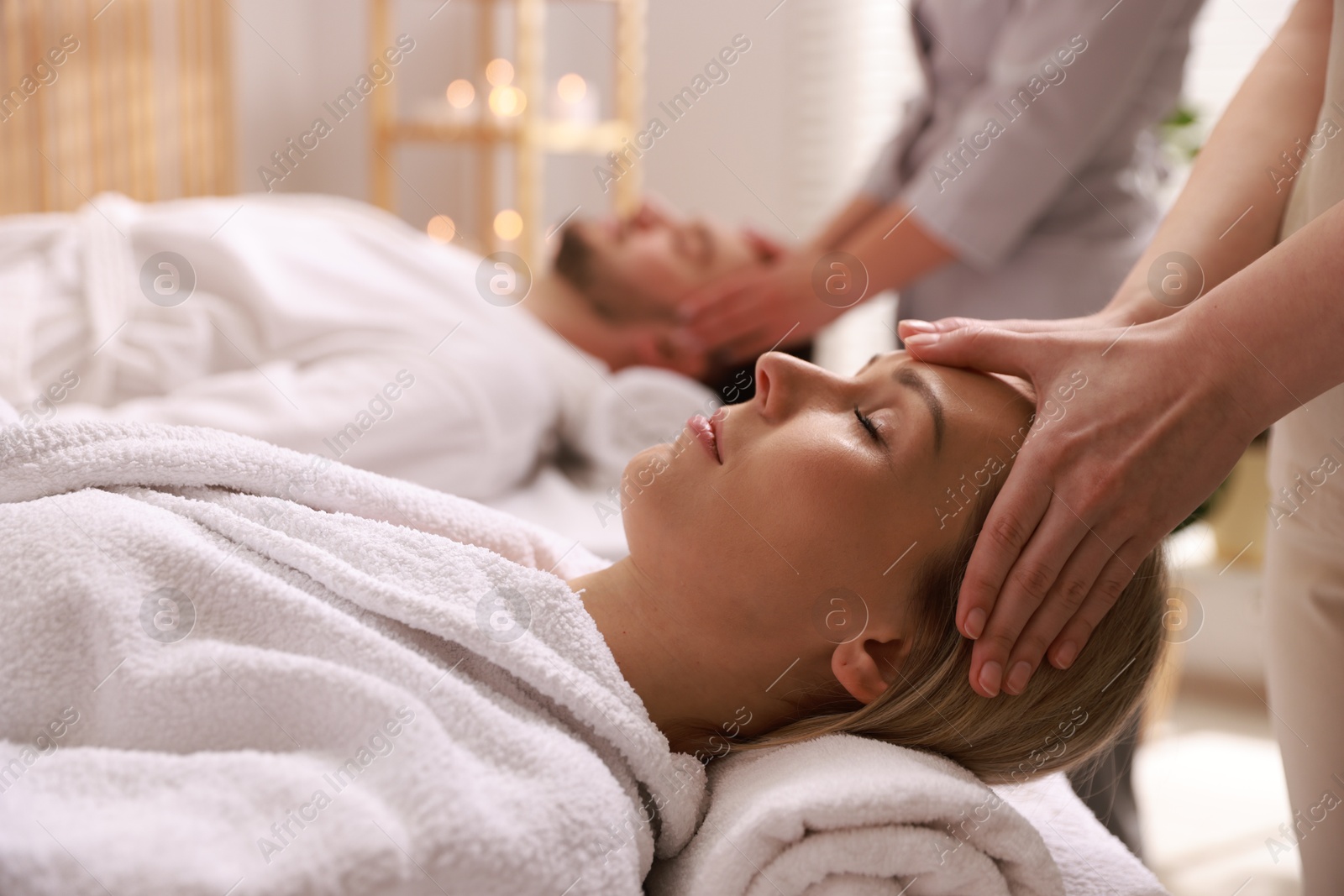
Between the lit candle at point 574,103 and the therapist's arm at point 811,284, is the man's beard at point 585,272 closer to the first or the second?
the therapist's arm at point 811,284

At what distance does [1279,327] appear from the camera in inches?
26.2

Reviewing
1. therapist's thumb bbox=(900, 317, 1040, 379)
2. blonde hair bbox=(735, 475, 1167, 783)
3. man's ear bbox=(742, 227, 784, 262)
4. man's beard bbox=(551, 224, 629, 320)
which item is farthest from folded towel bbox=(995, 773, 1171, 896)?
man's beard bbox=(551, 224, 629, 320)

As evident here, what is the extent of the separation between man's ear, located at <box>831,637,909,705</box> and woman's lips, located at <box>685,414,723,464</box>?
0.17m

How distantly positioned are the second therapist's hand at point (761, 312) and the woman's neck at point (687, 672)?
3.71ft

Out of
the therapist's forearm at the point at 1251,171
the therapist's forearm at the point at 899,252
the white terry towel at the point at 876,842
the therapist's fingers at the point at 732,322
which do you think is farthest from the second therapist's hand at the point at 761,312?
the white terry towel at the point at 876,842

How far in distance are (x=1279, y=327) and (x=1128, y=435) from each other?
0.11 meters

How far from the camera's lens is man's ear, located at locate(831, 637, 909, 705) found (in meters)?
0.79

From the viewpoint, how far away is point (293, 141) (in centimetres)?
313

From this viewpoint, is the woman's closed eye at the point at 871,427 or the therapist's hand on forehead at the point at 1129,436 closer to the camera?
the therapist's hand on forehead at the point at 1129,436

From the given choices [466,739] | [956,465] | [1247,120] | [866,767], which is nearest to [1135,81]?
[1247,120]

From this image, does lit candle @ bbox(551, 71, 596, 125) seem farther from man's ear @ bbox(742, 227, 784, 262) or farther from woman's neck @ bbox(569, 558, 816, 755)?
woman's neck @ bbox(569, 558, 816, 755)

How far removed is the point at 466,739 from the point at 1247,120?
0.88 metres

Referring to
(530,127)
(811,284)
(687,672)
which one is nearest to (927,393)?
(687,672)

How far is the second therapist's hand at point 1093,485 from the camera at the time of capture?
69cm
